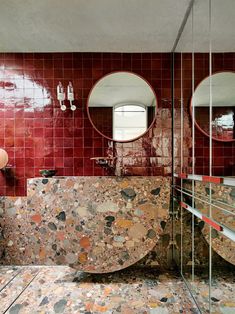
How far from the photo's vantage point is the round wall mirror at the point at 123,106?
130 inches

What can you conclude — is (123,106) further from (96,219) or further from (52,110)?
(96,219)

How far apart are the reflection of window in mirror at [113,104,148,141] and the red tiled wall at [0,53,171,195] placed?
0.57 feet

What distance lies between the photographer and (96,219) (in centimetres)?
283

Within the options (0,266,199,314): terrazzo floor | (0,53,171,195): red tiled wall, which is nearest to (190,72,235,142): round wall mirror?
(0,53,171,195): red tiled wall

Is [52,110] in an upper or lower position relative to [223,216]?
upper

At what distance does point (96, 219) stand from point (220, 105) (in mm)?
1720

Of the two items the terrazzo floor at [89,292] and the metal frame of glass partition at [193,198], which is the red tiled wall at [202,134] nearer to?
the metal frame of glass partition at [193,198]

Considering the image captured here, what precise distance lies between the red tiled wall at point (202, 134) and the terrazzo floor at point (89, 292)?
121 centimetres

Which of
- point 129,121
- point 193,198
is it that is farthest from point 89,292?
point 129,121

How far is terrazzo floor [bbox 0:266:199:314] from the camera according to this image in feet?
7.43

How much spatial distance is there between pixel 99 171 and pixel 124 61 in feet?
4.65

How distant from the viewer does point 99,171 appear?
3.33 meters
